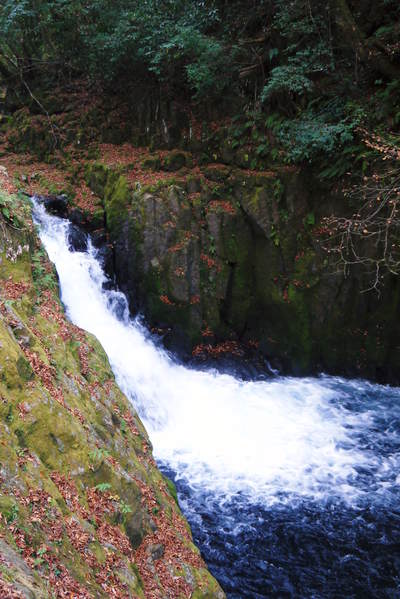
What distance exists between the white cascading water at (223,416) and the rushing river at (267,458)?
0.09 feet

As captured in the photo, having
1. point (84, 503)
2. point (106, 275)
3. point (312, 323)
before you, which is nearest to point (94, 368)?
point (84, 503)

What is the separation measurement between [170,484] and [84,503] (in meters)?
3.10

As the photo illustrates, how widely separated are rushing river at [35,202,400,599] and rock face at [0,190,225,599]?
1092 mm

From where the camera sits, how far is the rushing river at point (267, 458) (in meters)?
6.29

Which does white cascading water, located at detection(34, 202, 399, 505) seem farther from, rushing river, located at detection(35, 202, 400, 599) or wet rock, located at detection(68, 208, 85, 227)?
wet rock, located at detection(68, 208, 85, 227)

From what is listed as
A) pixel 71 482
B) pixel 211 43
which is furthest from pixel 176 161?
pixel 71 482

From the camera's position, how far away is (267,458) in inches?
336

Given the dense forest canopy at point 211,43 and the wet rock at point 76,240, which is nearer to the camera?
the dense forest canopy at point 211,43

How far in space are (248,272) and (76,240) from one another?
508 cm

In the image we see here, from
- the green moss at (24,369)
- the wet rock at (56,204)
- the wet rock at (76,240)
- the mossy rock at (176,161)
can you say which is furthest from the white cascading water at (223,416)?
the green moss at (24,369)

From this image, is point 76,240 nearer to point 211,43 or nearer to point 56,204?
point 56,204

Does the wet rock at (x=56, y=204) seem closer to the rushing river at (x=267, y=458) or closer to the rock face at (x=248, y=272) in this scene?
the rushing river at (x=267, y=458)

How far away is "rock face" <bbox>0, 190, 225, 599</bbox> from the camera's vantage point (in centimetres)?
338

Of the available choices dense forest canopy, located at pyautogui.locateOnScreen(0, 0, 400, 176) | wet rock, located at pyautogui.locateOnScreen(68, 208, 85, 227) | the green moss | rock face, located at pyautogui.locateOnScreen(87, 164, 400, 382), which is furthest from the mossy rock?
the green moss
